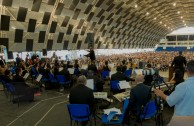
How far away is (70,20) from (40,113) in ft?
64.8

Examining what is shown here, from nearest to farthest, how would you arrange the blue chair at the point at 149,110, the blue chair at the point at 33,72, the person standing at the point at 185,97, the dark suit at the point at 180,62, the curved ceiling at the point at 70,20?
the person standing at the point at 185,97 < the blue chair at the point at 149,110 < the dark suit at the point at 180,62 < the blue chair at the point at 33,72 < the curved ceiling at the point at 70,20

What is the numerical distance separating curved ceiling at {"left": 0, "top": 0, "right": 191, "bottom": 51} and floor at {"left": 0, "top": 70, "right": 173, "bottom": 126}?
34.9 ft

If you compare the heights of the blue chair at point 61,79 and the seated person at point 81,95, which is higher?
the seated person at point 81,95

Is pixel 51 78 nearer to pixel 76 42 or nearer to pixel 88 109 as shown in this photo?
pixel 88 109

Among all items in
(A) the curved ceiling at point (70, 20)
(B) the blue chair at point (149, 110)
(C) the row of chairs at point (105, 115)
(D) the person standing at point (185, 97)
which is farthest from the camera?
(A) the curved ceiling at point (70, 20)

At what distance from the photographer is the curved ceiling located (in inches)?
809

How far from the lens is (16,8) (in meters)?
20.0

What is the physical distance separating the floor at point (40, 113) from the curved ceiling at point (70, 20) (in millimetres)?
10630

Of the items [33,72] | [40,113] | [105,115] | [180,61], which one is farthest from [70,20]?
[105,115]

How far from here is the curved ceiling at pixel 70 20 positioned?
20.5 m

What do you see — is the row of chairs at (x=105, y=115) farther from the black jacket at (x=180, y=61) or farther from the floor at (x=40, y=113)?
the black jacket at (x=180, y=61)

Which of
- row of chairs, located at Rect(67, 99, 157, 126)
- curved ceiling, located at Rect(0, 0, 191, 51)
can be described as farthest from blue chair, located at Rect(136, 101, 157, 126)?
curved ceiling, located at Rect(0, 0, 191, 51)

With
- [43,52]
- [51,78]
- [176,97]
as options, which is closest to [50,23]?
[43,52]

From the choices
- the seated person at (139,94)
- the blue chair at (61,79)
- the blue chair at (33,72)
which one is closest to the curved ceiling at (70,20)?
the blue chair at (33,72)
